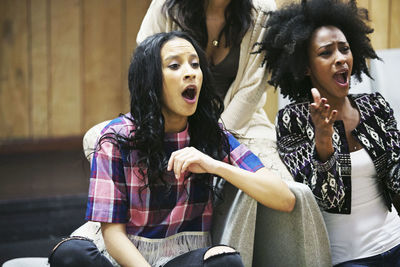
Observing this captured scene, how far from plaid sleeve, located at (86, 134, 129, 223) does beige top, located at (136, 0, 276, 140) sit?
2.12 ft

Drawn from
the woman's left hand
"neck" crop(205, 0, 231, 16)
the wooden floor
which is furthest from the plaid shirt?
the wooden floor

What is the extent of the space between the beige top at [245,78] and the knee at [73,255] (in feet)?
2.65

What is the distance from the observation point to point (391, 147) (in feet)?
6.08

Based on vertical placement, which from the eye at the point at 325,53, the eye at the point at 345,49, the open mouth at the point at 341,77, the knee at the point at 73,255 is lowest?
the knee at the point at 73,255

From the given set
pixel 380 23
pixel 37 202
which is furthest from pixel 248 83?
pixel 380 23

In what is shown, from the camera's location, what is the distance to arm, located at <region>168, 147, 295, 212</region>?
5.25 ft

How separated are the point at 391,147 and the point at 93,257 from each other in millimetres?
983

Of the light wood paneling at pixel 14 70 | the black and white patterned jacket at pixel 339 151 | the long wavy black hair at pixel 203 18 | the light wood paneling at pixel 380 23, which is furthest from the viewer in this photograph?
the light wood paneling at pixel 14 70

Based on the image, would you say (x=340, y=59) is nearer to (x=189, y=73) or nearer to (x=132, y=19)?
(x=189, y=73)

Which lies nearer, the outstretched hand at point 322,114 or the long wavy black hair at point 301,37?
the outstretched hand at point 322,114

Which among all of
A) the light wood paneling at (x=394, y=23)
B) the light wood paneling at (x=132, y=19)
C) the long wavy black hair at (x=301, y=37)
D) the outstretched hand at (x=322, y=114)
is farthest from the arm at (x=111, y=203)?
the light wood paneling at (x=132, y=19)

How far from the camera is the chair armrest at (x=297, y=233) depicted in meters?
1.70

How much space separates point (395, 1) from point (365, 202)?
7.19 feet

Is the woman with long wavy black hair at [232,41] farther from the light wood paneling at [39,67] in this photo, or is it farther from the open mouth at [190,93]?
the light wood paneling at [39,67]
